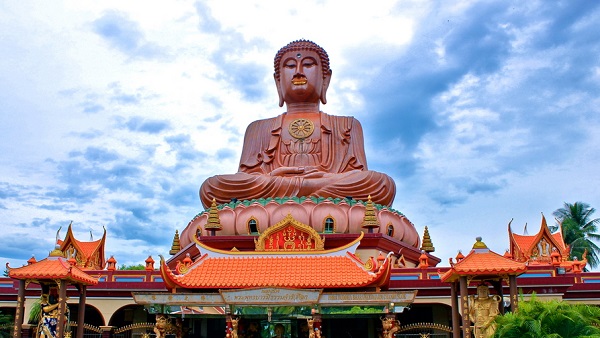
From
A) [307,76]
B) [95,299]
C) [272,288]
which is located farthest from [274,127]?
[272,288]

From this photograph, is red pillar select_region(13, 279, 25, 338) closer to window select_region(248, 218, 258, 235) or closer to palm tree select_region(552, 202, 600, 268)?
window select_region(248, 218, 258, 235)

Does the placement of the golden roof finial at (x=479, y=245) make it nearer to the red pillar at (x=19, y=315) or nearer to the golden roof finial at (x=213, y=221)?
the golden roof finial at (x=213, y=221)

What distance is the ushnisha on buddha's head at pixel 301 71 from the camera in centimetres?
2475

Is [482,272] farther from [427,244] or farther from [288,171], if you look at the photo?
[288,171]

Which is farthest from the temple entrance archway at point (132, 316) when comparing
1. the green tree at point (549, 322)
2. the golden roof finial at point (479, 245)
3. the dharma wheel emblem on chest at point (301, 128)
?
the green tree at point (549, 322)

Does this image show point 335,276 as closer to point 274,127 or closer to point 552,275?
point 552,275

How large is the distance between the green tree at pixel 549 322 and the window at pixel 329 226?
32.6ft

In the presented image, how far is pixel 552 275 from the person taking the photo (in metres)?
16.3

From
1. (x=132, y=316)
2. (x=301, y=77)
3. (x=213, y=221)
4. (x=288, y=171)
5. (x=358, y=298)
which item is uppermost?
(x=301, y=77)

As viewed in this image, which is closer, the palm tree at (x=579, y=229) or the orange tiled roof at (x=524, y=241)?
the orange tiled roof at (x=524, y=241)

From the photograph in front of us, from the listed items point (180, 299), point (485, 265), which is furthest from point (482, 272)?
point (180, 299)

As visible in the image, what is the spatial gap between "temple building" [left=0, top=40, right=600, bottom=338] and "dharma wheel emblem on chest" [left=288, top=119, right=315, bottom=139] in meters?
0.04

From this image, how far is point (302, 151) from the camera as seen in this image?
2359cm

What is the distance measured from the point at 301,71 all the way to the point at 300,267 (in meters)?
11.2
